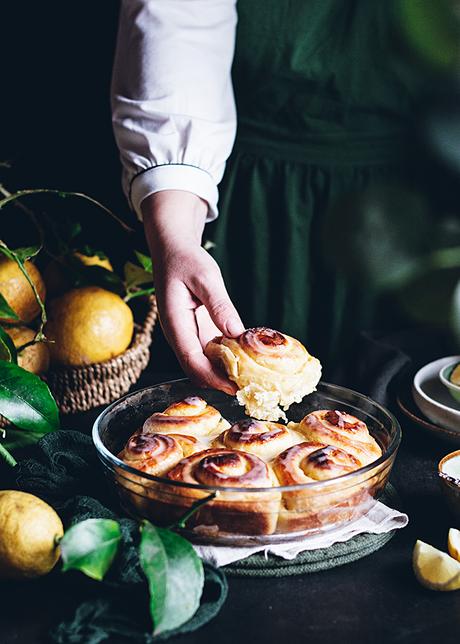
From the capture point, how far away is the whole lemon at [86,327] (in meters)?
1.23

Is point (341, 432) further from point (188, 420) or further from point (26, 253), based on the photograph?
point (26, 253)

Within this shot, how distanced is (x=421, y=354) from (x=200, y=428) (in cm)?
56

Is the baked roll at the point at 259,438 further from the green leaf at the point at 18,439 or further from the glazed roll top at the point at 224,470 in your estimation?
the green leaf at the point at 18,439

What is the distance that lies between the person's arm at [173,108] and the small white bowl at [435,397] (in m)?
0.41

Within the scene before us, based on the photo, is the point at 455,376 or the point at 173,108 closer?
the point at 455,376

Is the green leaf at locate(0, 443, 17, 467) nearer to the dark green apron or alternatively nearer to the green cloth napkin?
the green cloth napkin

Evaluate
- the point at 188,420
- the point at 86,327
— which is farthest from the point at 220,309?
the point at 86,327

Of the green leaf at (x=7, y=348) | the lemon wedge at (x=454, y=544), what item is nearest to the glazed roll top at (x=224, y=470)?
the lemon wedge at (x=454, y=544)

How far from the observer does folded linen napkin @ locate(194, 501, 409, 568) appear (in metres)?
0.85

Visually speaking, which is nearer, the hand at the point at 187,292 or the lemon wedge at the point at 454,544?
the lemon wedge at the point at 454,544

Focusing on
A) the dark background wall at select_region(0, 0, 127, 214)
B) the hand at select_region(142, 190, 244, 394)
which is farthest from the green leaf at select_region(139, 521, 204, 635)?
the dark background wall at select_region(0, 0, 127, 214)

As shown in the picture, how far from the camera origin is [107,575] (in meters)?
0.80

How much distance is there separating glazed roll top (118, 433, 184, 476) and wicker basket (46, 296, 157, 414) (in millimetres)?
293

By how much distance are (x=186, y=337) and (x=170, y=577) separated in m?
0.44
